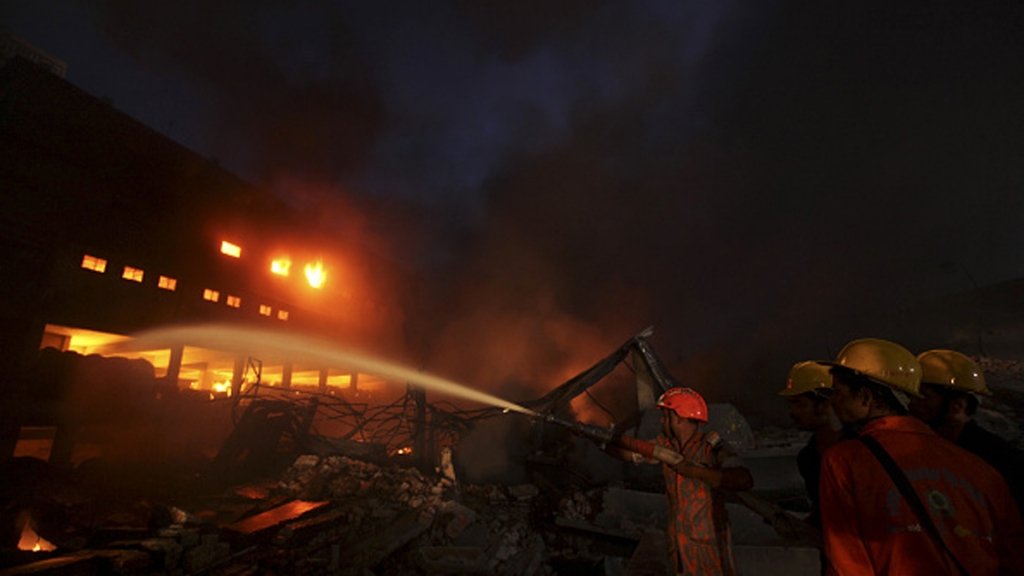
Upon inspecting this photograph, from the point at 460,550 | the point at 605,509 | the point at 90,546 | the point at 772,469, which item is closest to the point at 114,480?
the point at 90,546

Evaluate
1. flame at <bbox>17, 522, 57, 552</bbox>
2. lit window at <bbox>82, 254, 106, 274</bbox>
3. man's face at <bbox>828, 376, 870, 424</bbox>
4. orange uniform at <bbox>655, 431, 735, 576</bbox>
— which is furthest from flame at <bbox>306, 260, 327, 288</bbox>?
man's face at <bbox>828, 376, 870, 424</bbox>

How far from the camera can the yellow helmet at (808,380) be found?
3.39 m

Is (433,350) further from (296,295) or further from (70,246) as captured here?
(70,246)

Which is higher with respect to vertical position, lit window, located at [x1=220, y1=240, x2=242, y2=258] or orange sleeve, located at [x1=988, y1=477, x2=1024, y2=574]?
lit window, located at [x1=220, y1=240, x2=242, y2=258]

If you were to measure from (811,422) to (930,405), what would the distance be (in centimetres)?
74

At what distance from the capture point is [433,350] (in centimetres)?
2242

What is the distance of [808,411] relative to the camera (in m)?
3.42

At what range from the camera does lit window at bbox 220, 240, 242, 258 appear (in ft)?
55.8

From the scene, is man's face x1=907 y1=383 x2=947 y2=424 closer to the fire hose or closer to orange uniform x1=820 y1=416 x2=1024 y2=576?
the fire hose

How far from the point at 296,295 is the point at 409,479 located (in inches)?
551

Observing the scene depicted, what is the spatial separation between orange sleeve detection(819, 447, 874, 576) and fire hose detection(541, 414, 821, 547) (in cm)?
120

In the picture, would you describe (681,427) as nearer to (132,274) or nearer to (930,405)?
(930,405)

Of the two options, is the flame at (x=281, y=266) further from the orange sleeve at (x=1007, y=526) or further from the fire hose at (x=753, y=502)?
the orange sleeve at (x=1007, y=526)

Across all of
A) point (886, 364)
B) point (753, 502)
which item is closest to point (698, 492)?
point (753, 502)
